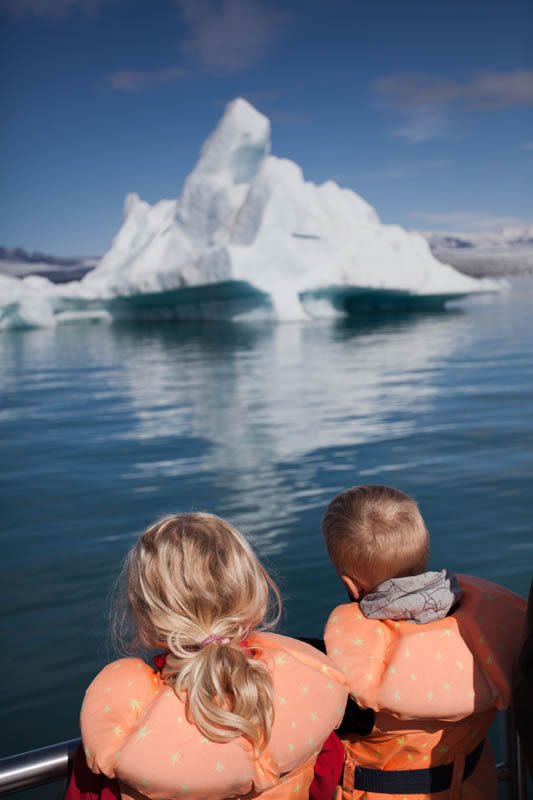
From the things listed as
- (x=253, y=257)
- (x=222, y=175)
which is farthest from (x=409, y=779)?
(x=222, y=175)

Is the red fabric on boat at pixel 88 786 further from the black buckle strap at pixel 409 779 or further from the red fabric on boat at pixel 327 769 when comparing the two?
the black buckle strap at pixel 409 779

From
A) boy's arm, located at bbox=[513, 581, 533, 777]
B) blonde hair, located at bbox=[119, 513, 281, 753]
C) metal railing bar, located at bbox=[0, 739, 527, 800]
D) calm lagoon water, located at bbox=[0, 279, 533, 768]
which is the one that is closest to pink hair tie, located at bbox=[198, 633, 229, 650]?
blonde hair, located at bbox=[119, 513, 281, 753]

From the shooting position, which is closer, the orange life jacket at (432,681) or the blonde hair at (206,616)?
the blonde hair at (206,616)

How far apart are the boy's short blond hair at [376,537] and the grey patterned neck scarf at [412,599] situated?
0.03 meters

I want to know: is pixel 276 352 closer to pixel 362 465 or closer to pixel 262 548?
pixel 362 465

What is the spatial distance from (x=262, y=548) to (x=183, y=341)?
610 inches

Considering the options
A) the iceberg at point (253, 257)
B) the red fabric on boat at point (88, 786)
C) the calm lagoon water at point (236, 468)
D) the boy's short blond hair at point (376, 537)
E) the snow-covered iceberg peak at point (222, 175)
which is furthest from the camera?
the snow-covered iceberg peak at point (222, 175)

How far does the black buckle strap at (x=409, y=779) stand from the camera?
119cm

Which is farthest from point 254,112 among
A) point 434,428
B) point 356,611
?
point 356,611

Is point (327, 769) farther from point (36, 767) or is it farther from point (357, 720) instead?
point (36, 767)

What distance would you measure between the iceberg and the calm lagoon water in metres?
8.05

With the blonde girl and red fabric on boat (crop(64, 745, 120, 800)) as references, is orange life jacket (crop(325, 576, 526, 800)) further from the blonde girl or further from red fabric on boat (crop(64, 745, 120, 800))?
red fabric on boat (crop(64, 745, 120, 800))

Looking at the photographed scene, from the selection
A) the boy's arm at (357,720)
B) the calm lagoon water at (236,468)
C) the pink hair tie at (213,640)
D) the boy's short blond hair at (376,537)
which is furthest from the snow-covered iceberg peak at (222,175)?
the pink hair tie at (213,640)

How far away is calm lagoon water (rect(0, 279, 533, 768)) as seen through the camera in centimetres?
355
